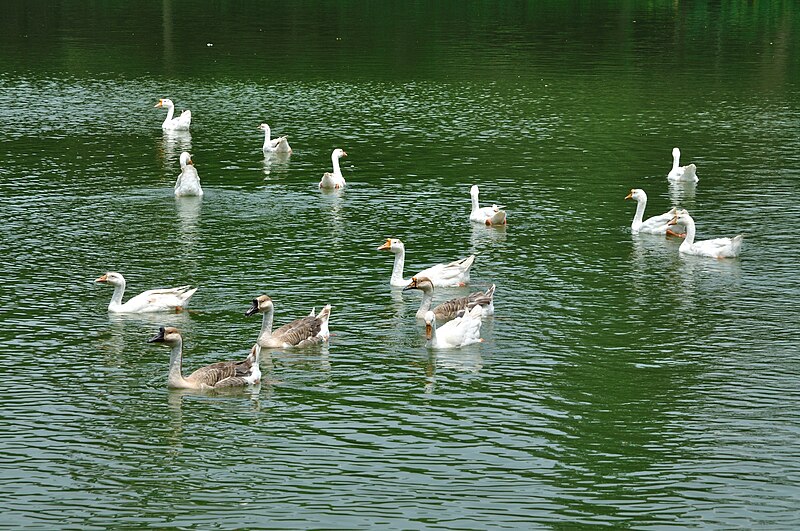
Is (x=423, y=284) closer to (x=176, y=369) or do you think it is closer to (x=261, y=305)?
(x=261, y=305)

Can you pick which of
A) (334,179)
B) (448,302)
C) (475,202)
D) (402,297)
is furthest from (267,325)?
(334,179)

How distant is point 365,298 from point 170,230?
327 inches

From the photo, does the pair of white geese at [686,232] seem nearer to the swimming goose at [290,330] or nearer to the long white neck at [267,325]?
the swimming goose at [290,330]

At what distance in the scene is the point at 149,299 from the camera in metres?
26.8

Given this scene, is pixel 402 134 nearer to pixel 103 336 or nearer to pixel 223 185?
pixel 223 185

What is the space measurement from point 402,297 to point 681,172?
14.7 m

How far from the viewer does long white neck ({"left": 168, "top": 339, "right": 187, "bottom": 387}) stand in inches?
884

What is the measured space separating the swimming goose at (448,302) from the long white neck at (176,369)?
19.3 feet

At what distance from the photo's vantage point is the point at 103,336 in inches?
1007

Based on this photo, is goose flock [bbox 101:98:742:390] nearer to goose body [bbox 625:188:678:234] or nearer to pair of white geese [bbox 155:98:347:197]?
goose body [bbox 625:188:678:234]

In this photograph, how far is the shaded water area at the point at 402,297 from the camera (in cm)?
1881

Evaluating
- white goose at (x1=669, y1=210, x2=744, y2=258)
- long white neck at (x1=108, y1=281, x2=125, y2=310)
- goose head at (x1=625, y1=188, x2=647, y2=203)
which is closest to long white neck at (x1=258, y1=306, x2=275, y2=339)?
long white neck at (x1=108, y1=281, x2=125, y2=310)

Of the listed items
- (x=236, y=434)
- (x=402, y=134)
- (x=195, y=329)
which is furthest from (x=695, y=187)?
(x=236, y=434)

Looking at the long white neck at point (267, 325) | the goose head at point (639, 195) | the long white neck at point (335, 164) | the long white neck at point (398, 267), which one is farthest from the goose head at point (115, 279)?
the goose head at point (639, 195)
